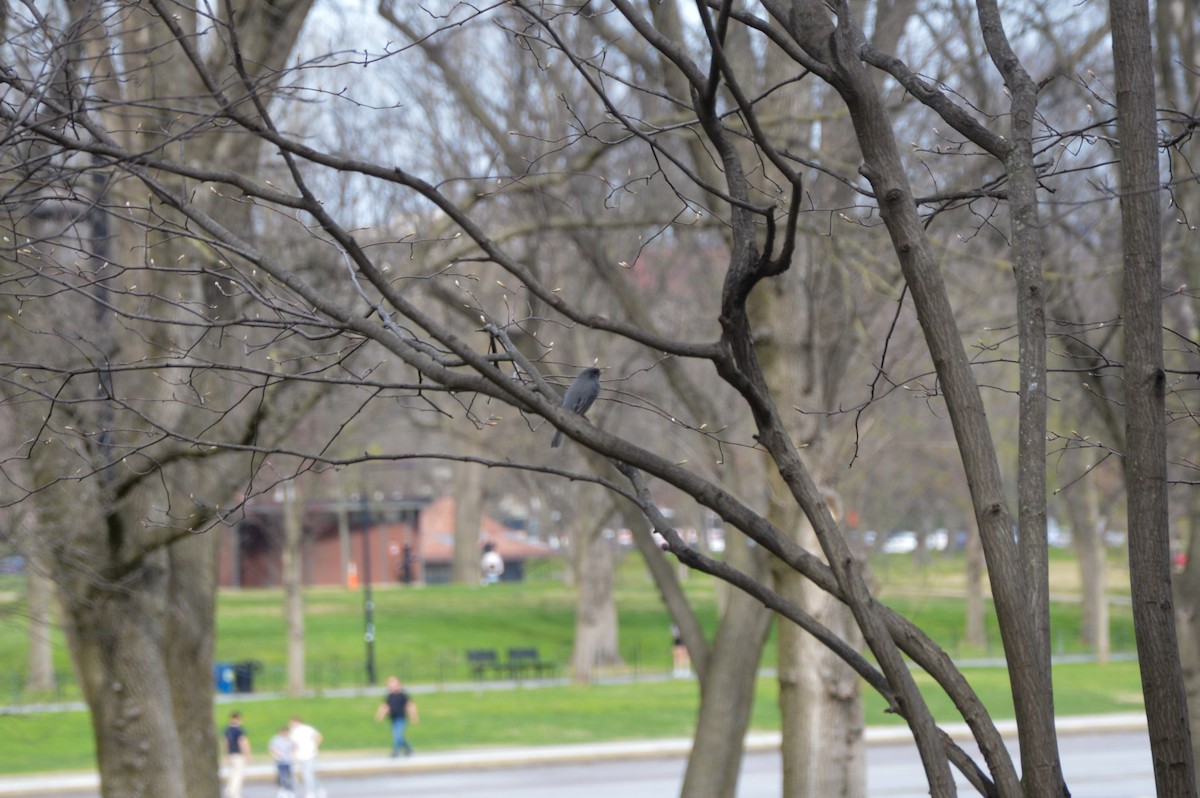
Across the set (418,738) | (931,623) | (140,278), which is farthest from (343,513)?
(140,278)

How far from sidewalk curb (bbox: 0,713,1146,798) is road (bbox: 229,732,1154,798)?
146 mm

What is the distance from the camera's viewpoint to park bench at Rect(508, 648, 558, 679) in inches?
1258

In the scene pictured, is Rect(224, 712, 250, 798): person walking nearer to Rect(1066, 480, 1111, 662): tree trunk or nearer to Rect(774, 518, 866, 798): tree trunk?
Rect(774, 518, 866, 798): tree trunk

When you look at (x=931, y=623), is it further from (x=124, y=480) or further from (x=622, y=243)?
(x=124, y=480)

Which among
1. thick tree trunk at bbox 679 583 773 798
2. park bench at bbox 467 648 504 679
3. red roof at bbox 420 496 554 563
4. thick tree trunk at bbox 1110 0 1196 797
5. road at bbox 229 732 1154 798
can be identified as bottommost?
road at bbox 229 732 1154 798

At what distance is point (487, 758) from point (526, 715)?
17.6ft

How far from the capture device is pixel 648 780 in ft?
61.0

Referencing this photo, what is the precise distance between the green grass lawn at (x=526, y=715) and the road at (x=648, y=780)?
252cm

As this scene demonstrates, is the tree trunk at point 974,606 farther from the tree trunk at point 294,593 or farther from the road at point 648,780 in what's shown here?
the tree trunk at point 294,593

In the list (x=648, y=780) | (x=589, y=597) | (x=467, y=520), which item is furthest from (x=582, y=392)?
(x=467, y=520)

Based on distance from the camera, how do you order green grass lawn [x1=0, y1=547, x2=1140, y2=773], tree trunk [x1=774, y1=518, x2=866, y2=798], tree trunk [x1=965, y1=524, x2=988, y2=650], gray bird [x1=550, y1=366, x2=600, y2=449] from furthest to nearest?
1. tree trunk [x1=965, y1=524, x2=988, y2=650]
2. green grass lawn [x1=0, y1=547, x2=1140, y2=773]
3. tree trunk [x1=774, y1=518, x2=866, y2=798]
4. gray bird [x1=550, y1=366, x2=600, y2=449]

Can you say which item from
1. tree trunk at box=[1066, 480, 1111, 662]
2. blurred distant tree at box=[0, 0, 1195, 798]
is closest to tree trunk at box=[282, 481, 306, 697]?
blurred distant tree at box=[0, 0, 1195, 798]

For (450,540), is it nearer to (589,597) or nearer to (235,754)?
(589,597)

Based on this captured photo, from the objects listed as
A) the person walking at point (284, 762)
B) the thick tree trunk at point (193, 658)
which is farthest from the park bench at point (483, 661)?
the thick tree trunk at point (193, 658)
